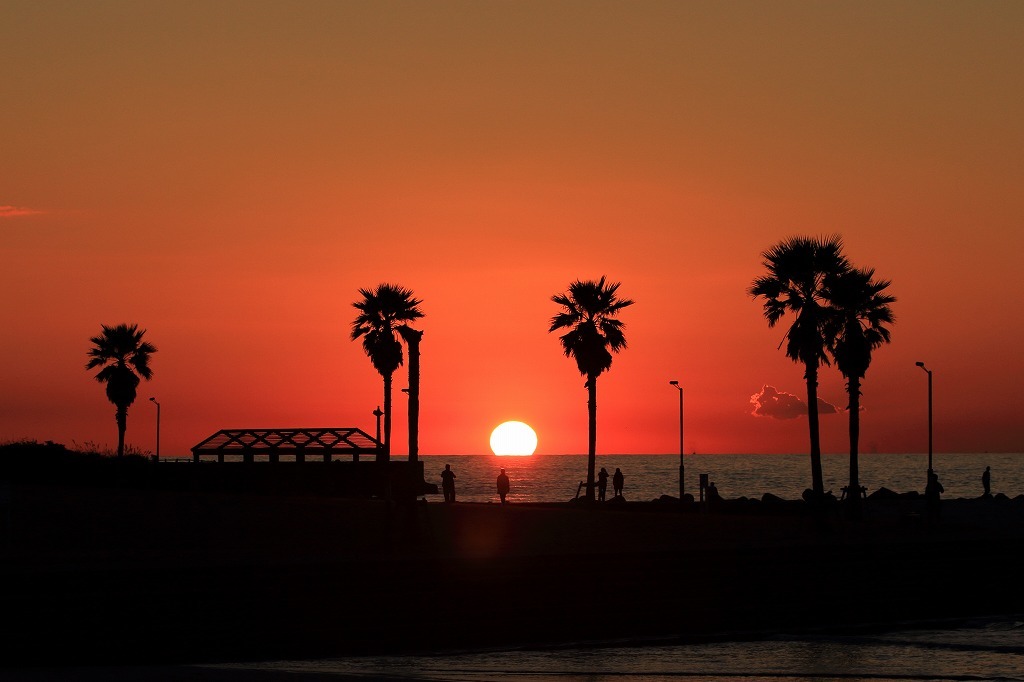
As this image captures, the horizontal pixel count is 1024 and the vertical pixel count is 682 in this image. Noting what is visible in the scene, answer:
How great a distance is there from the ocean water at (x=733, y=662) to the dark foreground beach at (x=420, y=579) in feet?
3.64

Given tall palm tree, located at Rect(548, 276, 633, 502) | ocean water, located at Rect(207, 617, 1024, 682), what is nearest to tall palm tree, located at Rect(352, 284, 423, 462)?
tall palm tree, located at Rect(548, 276, 633, 502)

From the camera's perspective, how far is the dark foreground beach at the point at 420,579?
17094 mm

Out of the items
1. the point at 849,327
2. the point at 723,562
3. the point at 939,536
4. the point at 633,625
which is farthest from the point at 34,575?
the point at 849,327

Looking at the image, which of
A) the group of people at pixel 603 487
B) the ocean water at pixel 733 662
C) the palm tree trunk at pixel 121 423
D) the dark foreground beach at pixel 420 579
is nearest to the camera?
the ocean water at pixel 733 662

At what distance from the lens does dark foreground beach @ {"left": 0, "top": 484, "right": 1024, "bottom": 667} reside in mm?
17094

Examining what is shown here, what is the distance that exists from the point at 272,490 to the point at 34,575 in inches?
1258

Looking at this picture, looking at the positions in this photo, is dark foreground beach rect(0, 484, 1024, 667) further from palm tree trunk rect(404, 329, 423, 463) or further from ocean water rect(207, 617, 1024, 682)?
palm tree trunk rect(404, 329, 423, 463)

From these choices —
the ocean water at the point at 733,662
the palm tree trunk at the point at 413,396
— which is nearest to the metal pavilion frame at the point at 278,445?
the palm tree trunk at the point at 413,396

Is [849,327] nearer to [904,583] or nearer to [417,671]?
[904,583]

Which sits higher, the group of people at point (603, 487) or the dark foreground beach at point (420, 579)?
the group of people at point (603, 487)

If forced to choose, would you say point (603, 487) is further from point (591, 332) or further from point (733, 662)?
point (733, 662)

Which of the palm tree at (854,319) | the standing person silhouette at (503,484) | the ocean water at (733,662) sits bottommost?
the ocean water at (733,662)

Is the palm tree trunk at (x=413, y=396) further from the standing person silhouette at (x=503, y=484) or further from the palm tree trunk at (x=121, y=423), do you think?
the palm tree trunk at (x=121, y=423)

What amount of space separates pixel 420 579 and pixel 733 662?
9022 mm
